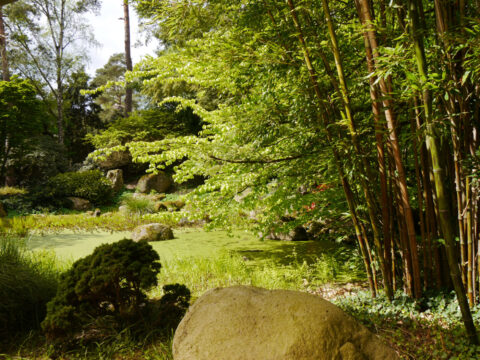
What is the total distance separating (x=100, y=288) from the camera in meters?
1.89

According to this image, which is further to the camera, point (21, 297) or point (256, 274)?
point (256, 274)

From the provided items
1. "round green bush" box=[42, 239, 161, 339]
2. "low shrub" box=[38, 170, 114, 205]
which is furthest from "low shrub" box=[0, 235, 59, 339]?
"low shrub" box=[38, 170, 114, 205]

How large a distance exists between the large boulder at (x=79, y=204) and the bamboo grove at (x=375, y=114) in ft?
23.9

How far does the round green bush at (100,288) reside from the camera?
184cm

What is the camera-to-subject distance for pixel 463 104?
1611 millimetres

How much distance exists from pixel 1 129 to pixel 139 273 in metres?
9.88

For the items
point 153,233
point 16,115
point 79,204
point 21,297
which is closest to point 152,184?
point 79,204

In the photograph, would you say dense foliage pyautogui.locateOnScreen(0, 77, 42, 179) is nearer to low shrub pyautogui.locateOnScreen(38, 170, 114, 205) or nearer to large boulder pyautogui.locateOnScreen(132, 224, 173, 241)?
low shrub pyautogui.locateOnScreen(38, 170, 114, 205)

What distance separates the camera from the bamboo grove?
137 centimetres

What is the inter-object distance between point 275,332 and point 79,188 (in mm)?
9699

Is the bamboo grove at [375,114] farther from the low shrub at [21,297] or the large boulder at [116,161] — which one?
the large boulder at [116,161]

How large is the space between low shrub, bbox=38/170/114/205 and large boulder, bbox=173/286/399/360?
9018 millimetres

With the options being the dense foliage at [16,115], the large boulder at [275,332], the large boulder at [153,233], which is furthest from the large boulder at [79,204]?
the large boulder at [275,332]

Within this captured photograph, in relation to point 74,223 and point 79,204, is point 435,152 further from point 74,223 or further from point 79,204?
point 79,204
